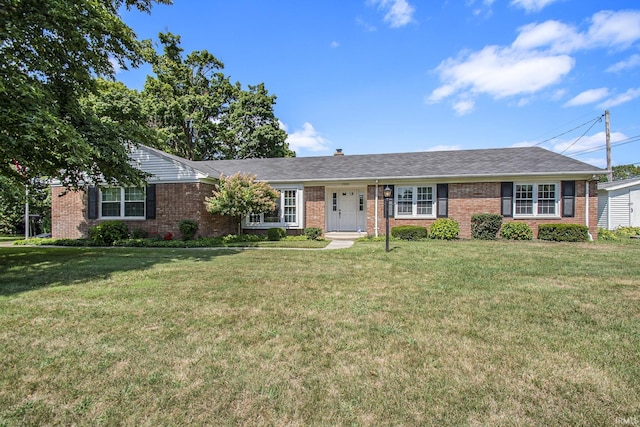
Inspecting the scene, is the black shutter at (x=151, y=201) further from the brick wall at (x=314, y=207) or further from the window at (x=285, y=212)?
the brick wall at (x=314, y=207)

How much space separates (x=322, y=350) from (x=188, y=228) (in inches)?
450

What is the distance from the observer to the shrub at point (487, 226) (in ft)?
44.5

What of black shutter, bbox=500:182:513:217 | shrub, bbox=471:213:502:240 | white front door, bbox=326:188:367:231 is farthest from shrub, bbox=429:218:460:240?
white front door, bbox=326:188:367:231

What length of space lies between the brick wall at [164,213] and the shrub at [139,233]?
0.48ft

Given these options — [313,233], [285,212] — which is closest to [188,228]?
[285,212]

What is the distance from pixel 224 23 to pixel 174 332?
12296 millimetres

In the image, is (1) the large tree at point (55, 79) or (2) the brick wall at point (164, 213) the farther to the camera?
(2) the brick wall at point (164, 213)

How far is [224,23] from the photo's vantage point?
1226 cm

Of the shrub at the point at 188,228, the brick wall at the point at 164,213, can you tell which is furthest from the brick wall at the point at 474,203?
the shrub at the point at 188,228

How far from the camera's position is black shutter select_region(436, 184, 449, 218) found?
46.8 ft

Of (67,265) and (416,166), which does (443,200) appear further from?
(67,265)

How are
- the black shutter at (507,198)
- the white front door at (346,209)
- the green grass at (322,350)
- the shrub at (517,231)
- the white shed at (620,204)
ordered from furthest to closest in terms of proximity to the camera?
the white shed at (620,204)
the white front door at (346,209)
the black shutter at (507,198)
the shrub at (517,231)
the green grass at (322,350)

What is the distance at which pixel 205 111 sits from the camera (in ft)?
90.9

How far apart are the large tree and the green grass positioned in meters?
3.16
